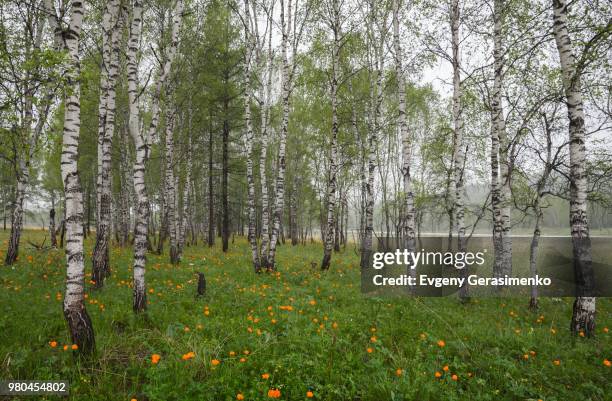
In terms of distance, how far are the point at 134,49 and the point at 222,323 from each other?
18.8ft

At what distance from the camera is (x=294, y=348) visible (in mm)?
5133

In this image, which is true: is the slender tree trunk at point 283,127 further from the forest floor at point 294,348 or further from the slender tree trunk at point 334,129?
the forest floor at point 294,348

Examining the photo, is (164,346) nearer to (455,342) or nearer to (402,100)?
(455,342)

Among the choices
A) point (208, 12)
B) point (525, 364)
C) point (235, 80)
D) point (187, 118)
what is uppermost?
point (208, 12)

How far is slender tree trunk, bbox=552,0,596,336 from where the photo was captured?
6.09 meters

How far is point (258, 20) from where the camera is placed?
1264 cm

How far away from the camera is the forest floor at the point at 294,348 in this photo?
13.5ft

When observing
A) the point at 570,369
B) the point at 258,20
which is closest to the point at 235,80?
the point at 258,20

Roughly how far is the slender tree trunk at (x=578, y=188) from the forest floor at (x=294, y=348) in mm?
631

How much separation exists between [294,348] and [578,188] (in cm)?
642

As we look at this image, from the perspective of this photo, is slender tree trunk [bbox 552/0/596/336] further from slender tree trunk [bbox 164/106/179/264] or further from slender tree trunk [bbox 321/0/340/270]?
slender tree trunk [bbox 164/106/179/264]

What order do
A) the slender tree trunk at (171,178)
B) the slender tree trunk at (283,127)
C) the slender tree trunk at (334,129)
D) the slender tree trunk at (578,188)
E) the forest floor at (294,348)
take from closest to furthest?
the forest floor at (294,348) < the slender tree trunk at (578,188) < the slender tree trunk at (283,127) < the slender tree trunk at (171,178) < the slender tree trunk at (334,129)

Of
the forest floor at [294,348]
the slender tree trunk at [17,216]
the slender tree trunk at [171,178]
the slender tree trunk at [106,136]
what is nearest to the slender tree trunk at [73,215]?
the forest floor at [294,348]

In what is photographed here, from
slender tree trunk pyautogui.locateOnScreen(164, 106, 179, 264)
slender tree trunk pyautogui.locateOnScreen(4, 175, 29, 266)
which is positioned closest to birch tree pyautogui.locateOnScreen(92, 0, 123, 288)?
slender tree trunk pyautogui.locateOnScreen(4, 175, 29, 266)
